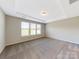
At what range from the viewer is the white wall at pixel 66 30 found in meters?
5.65

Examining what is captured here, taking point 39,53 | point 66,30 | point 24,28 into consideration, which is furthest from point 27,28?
point 39,53

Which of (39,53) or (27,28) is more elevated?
(27,28)

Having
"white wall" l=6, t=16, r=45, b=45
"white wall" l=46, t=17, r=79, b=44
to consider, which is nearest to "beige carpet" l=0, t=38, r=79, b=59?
"white wall" l=6, t=16, r=45, b=45

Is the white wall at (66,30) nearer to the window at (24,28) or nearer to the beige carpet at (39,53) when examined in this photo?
the beige carpet at (39,53)

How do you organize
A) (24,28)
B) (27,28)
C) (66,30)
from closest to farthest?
(24,28)
(66,30)
(27,28)

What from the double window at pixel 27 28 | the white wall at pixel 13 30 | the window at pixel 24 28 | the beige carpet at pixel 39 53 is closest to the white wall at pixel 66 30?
the beige carpet at pixel 39 53

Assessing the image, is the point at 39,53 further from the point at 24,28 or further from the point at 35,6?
the point at 24,28

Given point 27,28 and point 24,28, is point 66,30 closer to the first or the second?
point 27,28

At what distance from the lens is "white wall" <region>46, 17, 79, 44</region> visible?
18.5 ft

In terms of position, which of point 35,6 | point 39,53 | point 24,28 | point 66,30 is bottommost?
point 39,53

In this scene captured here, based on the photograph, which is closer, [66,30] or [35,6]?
[35,6]

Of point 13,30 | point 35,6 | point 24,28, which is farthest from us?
point 24,28

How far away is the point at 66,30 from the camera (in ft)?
20.7

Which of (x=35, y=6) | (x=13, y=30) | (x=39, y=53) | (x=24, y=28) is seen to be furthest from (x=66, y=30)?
(x=13, y=30)
